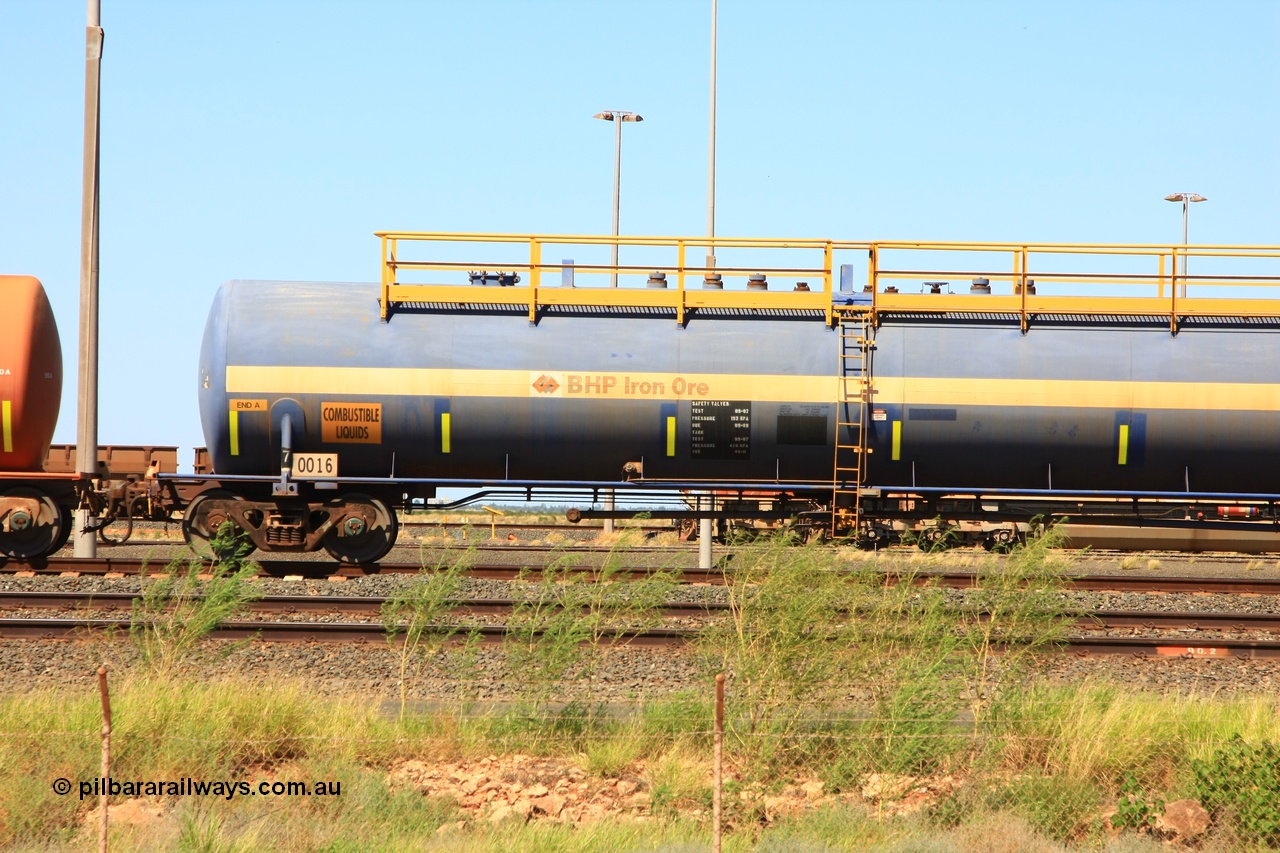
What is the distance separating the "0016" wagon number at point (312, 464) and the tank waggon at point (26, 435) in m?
3.47

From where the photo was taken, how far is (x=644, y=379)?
1470 centimetres

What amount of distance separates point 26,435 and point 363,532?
5.20 m

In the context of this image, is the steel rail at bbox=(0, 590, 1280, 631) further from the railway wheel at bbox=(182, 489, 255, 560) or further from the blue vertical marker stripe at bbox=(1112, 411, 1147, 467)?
the blue vertical marker stripe at bbox=(1112, 411, 1147, 467)

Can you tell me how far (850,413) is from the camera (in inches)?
577

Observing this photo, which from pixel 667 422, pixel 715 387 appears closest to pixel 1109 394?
pixel 715 387

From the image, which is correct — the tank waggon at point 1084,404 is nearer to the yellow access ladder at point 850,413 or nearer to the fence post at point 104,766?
the yellow access ladder at point 850,413

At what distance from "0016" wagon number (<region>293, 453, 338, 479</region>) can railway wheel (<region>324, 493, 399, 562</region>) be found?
65 centimetres

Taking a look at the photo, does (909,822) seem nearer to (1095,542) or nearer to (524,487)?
(524,487)

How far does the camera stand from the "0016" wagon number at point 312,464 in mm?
14703

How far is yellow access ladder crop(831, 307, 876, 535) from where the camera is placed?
14.6 m

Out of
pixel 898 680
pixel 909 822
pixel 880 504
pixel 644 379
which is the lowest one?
pixel 909 822

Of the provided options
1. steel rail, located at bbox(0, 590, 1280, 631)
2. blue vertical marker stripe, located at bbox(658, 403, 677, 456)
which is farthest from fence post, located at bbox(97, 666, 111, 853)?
blue vertical marker stripe, located at bbox(658, 403, 677, 456)

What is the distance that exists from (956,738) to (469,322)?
9252mm

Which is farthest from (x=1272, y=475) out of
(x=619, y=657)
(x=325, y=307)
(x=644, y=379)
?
(x=325, y=307)
